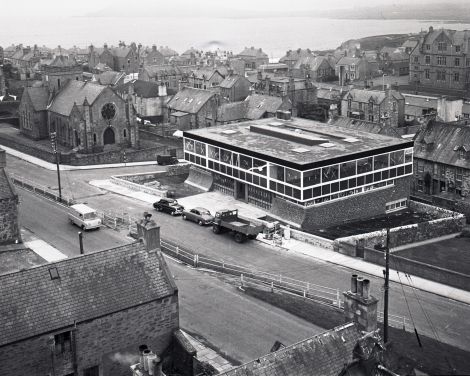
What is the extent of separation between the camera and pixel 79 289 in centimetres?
2658

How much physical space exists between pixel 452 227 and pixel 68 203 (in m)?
31.9

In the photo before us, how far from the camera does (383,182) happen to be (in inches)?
2279

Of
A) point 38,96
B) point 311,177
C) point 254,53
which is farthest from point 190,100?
point 254,53

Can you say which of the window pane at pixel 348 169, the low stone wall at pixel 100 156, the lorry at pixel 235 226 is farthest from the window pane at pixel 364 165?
the low stone wall at pixel 100 156

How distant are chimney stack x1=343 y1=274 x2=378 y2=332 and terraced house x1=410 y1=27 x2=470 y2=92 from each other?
4324 inches

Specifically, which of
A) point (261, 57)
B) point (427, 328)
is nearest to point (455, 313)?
point (427, 328)

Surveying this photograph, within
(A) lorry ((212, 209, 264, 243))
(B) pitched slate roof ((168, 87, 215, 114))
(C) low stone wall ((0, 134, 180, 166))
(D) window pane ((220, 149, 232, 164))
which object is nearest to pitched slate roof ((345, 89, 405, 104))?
(B) pitched slate roof ((168, 87, 215, 114))

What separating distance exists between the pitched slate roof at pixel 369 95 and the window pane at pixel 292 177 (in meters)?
43.3

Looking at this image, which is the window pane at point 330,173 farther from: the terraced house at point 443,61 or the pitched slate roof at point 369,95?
the terraced house at point 443,61

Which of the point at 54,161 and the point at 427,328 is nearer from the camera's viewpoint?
the point at 427,328

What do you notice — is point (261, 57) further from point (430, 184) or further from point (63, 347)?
point (63, 347)

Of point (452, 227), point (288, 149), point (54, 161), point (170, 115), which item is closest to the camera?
point (452, 227)

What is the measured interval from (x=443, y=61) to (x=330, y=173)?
272 ft

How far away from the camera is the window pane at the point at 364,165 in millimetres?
55644
